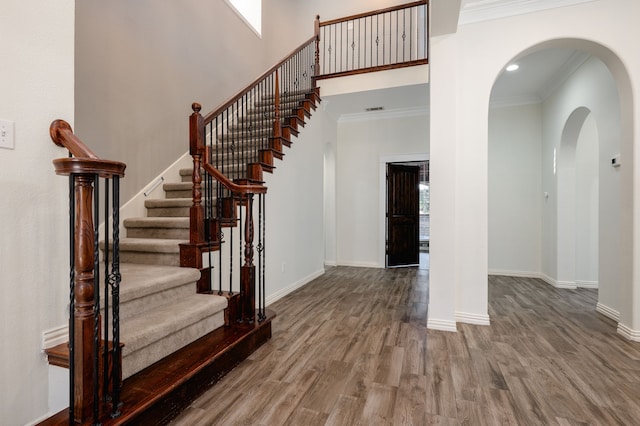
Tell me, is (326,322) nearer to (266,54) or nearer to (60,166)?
(60,166)

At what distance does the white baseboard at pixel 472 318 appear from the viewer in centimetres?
308

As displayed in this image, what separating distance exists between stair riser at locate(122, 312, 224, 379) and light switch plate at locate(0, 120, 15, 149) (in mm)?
1072

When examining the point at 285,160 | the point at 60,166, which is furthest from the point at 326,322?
the point at 60,166

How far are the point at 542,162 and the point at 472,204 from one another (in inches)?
125

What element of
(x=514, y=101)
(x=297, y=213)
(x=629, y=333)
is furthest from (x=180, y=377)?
(x=514, y=101)

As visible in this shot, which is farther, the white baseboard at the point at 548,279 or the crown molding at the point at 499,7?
the white baseboard at the point at 548,279

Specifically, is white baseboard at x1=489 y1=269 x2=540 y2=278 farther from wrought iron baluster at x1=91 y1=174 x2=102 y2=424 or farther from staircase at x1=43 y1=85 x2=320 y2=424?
wrought iron baluster at x1=91 y1=174 x2=102 y2=424

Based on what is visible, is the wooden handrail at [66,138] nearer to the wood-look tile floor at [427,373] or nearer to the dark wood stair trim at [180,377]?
the dark wood stair trim at [180,377]

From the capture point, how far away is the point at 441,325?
2990mm

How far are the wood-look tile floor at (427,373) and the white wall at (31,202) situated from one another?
75 cm

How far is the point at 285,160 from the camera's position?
422cm

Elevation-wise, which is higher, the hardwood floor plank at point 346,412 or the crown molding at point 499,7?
the crown molding at point 499,7

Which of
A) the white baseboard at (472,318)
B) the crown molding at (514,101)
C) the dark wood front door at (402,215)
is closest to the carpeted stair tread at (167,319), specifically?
the white baseboard at (472,318)

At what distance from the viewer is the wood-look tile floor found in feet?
5.65
